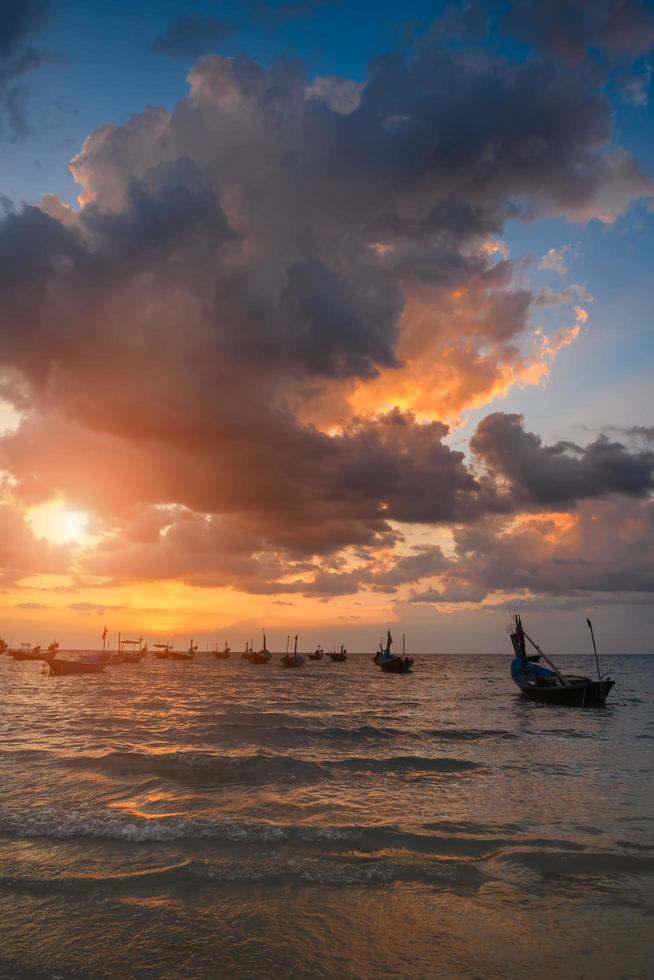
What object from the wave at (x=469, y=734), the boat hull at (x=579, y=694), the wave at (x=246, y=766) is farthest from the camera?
the boat hull at (x=579, y=694)

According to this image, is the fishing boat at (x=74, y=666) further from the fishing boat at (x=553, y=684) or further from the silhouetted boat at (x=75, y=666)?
the fishing boat at (x=553, y=684)

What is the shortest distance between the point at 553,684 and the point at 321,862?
162 feet

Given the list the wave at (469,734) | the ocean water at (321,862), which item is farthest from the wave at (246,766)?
the wave at (469,734)

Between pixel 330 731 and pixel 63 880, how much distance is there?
76.4 ft

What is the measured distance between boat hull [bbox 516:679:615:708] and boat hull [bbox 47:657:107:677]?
79.8 meters

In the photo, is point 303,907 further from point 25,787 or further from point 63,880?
point 25,787

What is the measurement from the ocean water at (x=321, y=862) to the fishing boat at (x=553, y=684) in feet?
91.4

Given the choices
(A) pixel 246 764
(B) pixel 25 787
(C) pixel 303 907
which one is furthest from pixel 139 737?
(C) pixel 303 907

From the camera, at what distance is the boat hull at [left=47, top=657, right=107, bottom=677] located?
97562 mm

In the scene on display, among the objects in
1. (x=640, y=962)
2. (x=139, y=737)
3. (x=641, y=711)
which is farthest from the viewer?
(x=641, y=711)

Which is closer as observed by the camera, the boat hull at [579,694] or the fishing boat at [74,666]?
the boat hull at [579,694]

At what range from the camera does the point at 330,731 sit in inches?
1238

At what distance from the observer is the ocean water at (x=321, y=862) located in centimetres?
742

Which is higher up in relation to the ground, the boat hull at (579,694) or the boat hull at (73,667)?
the boat hull at (579,694)
